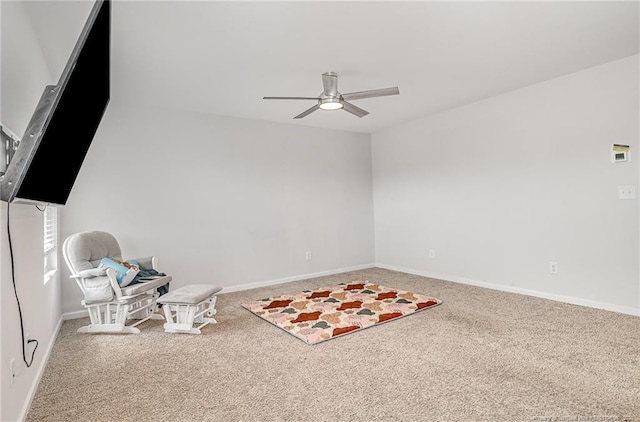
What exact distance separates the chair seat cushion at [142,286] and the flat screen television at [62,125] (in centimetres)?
143

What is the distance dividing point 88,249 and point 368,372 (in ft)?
9.12

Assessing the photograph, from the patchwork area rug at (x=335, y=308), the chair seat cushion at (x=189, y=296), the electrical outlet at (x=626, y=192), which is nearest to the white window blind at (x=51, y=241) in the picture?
the chair seat cushion at (x=189, y=296)

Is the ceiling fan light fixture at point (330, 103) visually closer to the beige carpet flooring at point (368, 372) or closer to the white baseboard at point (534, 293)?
the beige carpet flooring at point (368, 372)

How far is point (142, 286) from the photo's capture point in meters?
3.12

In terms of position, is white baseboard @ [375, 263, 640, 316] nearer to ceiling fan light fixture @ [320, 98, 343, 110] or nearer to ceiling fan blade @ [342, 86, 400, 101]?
ceiling fan blade @ [342, 86, 400, 101]

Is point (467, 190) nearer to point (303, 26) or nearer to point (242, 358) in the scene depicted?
point (303, 26)

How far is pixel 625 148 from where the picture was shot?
3188mm

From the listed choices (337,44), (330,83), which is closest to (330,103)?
(330,83)

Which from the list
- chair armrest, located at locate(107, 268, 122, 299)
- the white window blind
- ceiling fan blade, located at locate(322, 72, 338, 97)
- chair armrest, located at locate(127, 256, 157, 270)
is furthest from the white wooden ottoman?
ceiling fan blade, located at locate(322, 72, 338, 97)

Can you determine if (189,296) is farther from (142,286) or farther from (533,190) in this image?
(533,190)

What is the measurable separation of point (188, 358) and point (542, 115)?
13.9ft

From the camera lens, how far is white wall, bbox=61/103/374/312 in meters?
3.87

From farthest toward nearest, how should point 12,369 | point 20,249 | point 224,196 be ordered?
point 224,196 → point 20,249 → point 12,369

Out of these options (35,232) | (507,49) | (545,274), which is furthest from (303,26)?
(545,274)
